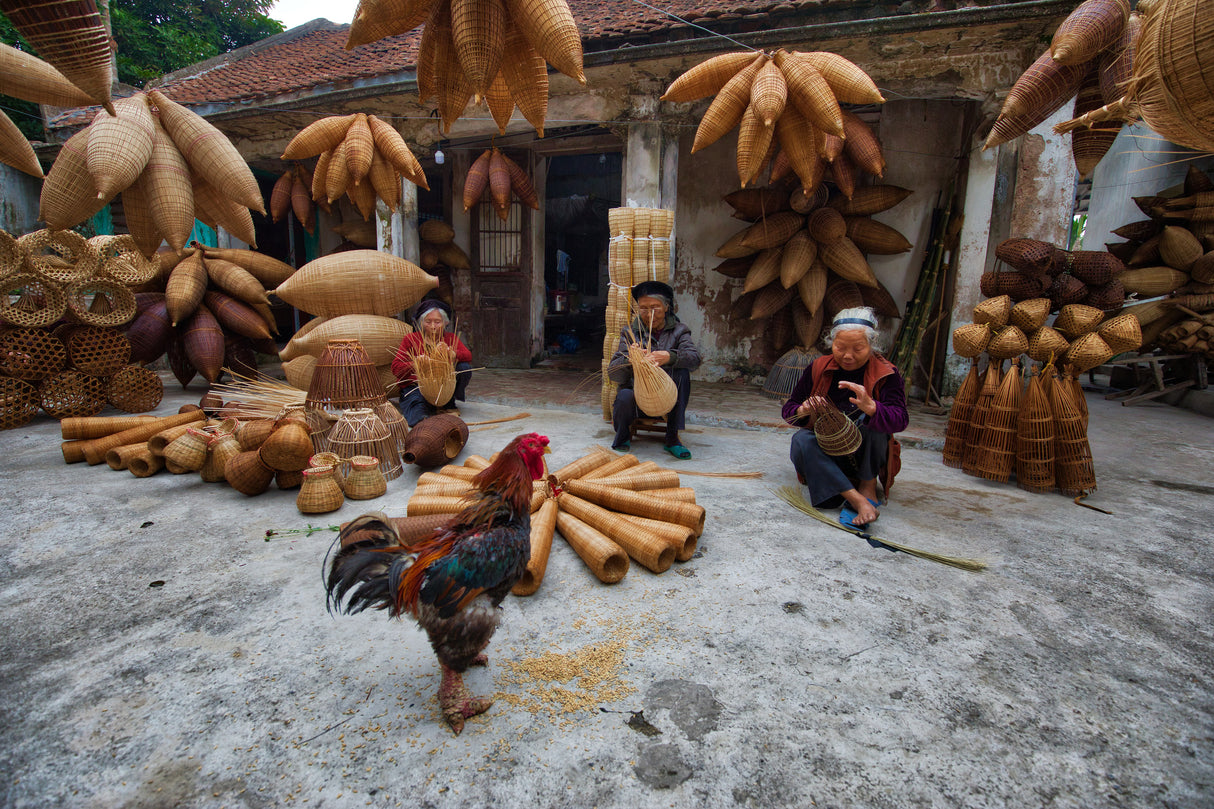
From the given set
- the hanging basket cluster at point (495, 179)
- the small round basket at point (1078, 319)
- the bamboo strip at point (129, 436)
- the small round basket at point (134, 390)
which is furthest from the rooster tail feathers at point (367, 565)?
→ the hanging basket cluster at point (495, 179)

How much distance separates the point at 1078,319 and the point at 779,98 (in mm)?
2459

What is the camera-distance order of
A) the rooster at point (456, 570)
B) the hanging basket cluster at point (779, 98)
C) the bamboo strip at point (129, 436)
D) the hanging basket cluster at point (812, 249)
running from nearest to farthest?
the rooster at point (456, 570) → the hanging basket cluster at point (779, 98) → the bamboo strip at point (129, 436) → the hanging basket cluster at point (812, 249)

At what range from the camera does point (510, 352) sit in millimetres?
8320

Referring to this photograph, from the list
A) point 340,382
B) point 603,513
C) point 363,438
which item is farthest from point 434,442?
point 603,513

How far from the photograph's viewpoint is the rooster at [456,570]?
1518 millimetres

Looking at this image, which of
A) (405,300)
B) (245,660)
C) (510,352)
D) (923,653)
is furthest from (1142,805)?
(510,352)

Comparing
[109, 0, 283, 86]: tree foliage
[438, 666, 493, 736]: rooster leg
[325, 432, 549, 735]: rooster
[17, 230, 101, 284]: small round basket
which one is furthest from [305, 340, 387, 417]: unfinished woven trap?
[109, 0, 283, 86]: tree foliage

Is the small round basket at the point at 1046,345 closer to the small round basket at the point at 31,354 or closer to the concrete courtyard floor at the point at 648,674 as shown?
the concrete courtyard floor at the point at 648,674

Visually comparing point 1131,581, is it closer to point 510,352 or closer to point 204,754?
point 204,754

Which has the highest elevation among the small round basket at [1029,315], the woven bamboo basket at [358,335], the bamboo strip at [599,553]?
the small round basket at [1029,315]

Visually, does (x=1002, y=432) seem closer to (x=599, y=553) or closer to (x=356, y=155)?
(x=599, y=553)

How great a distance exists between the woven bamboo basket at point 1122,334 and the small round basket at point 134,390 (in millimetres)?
7499

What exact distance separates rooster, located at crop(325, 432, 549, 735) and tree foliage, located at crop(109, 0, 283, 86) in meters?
15.8

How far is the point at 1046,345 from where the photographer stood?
3.52m
